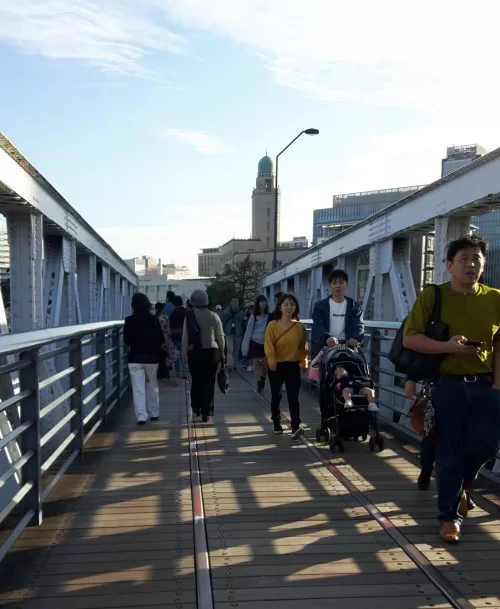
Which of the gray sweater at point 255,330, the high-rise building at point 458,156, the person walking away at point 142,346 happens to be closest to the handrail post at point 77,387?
the person walking away at point 142,346

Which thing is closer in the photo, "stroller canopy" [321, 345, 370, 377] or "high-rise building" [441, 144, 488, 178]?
"stroller canopy" [321, 345, 370, 377]

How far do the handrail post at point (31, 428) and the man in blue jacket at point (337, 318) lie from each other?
3.29 m

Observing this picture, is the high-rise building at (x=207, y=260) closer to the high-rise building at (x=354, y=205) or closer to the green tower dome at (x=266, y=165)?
the green tower dome at (x=266, y=165)

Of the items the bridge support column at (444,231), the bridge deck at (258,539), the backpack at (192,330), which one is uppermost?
the bridge support column at (444,231)

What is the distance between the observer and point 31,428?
393 cm

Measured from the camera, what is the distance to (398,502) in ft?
15.0

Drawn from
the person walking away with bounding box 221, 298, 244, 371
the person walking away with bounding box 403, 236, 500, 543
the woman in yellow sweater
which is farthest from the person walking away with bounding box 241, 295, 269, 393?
the person walking away with bounding box 403, 236, 500, 543

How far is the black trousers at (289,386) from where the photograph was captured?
22.1ft

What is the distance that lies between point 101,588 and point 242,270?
54.2 meters

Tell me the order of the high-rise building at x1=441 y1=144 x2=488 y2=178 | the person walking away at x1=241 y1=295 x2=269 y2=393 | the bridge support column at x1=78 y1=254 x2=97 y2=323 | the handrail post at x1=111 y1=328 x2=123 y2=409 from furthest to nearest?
the high-rise building at x1=441 y1=144 x2=488 y2=178 → the bridge support column at x1=78 y1=254 x2=97 y2=323 → the person walking away at x1=241 y1=295 x2=269 y2=393 → the handrail post at x1=111 y1=328 x2=123 y2=409

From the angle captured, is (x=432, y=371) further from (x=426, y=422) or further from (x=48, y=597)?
(x=48, y=597)

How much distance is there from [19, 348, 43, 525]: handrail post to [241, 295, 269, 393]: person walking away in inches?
250

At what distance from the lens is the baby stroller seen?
19.6 ft

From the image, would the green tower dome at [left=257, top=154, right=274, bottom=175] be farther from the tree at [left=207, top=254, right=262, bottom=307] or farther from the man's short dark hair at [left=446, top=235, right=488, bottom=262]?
the man's short dark hair at [left=446, top=235, right=488, bottom=262]
